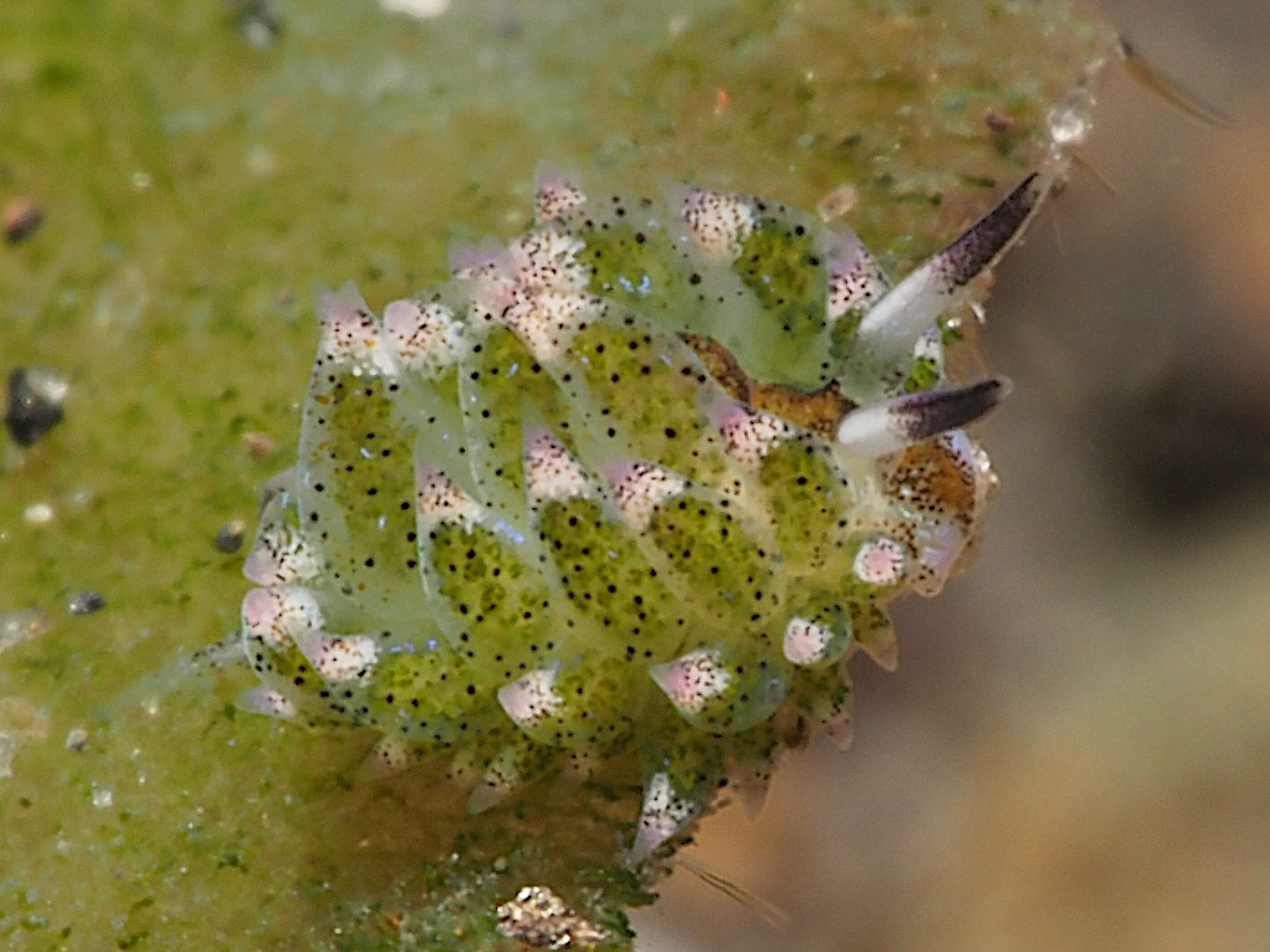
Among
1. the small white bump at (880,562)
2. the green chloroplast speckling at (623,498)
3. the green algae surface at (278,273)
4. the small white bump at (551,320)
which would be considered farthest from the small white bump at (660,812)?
the small white bump at (551,320)

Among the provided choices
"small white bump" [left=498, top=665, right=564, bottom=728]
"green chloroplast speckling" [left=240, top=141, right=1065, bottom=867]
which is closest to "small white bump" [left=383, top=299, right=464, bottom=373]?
"green chloroplast speckling" [left=240, top=141, right=1065, bottom=867]

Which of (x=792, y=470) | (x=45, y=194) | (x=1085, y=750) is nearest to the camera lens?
(x=792, y=470)

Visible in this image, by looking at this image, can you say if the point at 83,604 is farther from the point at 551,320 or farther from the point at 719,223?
the point at 719,223

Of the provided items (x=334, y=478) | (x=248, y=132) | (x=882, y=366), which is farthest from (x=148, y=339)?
(x=882, y=366)

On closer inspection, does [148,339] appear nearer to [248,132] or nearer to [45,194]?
[45,194]

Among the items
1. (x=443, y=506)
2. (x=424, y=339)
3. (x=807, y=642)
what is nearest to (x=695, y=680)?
(x=807, y=642)
